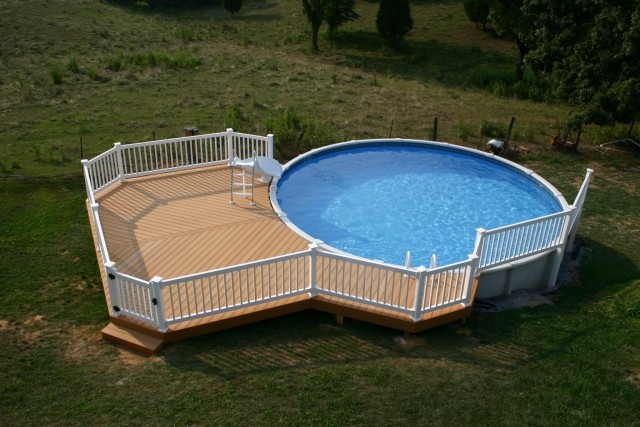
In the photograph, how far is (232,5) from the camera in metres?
41.3

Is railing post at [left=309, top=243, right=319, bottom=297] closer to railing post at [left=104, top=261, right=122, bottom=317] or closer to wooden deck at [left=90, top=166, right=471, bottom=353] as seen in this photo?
wooden deck at [left=90, top=166, right=471, bottom=353]

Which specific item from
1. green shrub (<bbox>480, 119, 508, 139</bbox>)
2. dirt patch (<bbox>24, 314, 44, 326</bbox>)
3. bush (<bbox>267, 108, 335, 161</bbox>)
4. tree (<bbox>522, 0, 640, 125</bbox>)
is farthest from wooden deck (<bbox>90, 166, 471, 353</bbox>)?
tree (<bbox>522, 0, 640, 125</bbox>)

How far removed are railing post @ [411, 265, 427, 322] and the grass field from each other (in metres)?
0.43

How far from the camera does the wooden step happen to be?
7.95 metres

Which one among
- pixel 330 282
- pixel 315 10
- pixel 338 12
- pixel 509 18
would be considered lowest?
pixel 330 282

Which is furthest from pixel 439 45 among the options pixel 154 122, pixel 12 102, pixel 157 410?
pixel 157 410

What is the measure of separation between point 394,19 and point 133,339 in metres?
27.4

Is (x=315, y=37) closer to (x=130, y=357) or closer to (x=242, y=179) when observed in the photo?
(x=242, y=179)

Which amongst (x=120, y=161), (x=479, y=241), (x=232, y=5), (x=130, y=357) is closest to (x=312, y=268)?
(x=479, y=241)

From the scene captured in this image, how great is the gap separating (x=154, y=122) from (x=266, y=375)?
1280 centimetres

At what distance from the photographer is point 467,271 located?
340 inches

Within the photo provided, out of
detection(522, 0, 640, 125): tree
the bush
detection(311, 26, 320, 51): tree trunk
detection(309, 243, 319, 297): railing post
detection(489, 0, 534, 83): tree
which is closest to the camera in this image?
detection(309, 243, 319, 297): railing post

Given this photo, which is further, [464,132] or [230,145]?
[464,132]

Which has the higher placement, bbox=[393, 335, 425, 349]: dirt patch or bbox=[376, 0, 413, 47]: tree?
bbox=[376, 0, 413, 47]: tree
